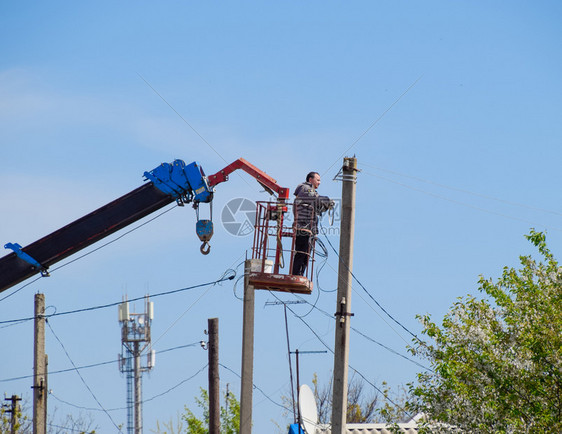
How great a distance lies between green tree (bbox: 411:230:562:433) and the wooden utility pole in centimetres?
700

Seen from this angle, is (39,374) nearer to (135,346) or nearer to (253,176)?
(253,176)

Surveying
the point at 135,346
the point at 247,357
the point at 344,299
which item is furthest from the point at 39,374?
the point at 135,346

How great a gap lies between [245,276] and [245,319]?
3.66ft

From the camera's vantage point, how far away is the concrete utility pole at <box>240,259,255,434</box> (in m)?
21.9

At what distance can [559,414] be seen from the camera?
17.3 meters

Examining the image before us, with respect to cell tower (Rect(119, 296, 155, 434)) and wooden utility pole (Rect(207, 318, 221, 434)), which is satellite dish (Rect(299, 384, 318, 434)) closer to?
wooden utility pole (Rect(207, 318, 221, 434))

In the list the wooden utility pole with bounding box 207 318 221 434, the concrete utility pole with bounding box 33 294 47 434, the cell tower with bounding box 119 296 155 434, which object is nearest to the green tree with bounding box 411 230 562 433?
the wooden utility pole with bounding box 207 318 221 434

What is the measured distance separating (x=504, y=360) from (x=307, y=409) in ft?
21.4

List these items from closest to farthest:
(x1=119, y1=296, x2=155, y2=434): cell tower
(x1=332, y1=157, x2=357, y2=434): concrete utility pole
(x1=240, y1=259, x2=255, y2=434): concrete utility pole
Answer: (x1=332, y1=157, x2=357, y2=434): concrete utility pole, (x1=240, y1=259, x2=255, y2=434): concrete utility pole, (x1=119, y1=296, x2=155, y2=434): cell tower

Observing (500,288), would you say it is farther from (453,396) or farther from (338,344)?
(338,344)

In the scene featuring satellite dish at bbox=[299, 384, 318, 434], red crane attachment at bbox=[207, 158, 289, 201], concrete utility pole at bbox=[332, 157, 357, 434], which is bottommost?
satellite dish at bbox=[299, 384, 318, 434]

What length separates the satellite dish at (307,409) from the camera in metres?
23.0

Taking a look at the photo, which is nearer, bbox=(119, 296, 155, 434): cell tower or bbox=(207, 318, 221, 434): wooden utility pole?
bbox=(207, 318, 221, 434): wooden utility pole

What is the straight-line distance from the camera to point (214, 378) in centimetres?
2523
